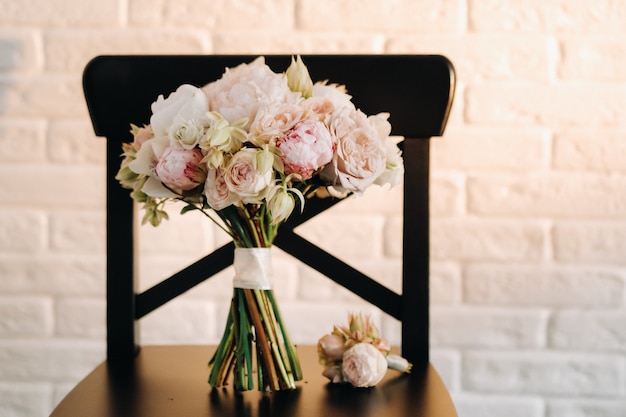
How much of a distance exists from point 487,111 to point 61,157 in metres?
0.73

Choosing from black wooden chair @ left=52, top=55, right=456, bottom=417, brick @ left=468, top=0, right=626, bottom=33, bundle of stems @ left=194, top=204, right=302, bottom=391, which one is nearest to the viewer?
bundle of stems @ left=194, top=204, right=302, bottom=391

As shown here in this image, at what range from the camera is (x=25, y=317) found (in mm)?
1218

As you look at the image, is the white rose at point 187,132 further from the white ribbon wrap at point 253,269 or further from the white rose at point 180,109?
the white ribbon wrap at point 253,269

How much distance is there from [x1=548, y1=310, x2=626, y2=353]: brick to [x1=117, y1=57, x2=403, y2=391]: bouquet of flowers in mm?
595

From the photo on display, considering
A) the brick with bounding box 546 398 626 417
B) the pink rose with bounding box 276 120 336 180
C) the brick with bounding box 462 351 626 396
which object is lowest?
the brick with bounding box 546 398 626 417

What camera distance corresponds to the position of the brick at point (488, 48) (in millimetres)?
1150

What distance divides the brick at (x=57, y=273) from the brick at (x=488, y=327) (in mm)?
595

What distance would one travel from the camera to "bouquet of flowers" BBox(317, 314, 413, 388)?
81 centimetres

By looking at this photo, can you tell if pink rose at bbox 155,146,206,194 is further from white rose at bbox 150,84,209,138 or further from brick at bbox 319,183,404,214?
brick at bbox 319,183,404,214

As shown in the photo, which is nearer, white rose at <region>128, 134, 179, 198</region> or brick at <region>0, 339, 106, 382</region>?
white rose at <region>128, 134, 179, 198</region>

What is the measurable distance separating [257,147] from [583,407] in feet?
2.75

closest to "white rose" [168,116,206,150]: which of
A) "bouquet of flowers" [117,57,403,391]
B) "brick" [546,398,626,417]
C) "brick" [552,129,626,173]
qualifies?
"bouquet of flowers" [117,57,403,391]

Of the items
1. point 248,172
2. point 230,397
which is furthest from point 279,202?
point 230,397

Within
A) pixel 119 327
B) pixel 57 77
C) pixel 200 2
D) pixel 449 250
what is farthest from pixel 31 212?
pixel 449 250
